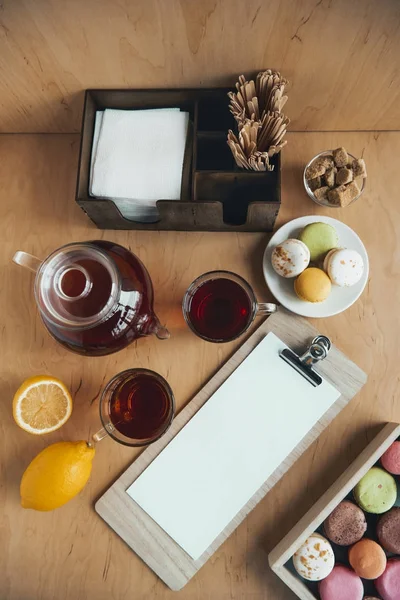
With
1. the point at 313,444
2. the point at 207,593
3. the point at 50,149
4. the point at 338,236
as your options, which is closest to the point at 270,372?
the point at 313,444

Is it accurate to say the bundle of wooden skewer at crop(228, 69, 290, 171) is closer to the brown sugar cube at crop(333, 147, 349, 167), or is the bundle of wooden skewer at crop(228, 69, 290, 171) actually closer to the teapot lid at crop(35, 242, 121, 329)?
the brown sugar cube at crop(333, 147, 349, 167)

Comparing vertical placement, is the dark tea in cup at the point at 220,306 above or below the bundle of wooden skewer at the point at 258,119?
below

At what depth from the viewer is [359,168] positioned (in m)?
0.95

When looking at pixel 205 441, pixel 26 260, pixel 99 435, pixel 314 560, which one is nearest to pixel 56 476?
pixel 99 435

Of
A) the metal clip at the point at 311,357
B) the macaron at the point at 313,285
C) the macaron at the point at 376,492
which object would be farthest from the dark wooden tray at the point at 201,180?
the macaron at the point at 376,492

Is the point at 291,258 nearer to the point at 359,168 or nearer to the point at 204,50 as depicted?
the point at 359,168

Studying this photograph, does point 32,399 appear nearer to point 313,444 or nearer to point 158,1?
point 313,444

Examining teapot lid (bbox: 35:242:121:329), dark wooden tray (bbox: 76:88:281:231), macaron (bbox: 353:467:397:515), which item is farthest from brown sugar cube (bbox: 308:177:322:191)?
macaron (bbox: 353:467:397:515)

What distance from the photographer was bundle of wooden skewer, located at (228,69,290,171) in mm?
821

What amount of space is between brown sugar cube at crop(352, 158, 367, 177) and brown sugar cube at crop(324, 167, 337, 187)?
1.5 inches

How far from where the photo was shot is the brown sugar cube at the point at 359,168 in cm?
94

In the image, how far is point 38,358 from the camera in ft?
3.25

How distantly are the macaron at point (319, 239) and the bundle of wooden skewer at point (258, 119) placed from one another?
164mm

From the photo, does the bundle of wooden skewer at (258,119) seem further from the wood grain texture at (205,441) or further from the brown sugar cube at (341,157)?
the wood grain texture at (205,441)
